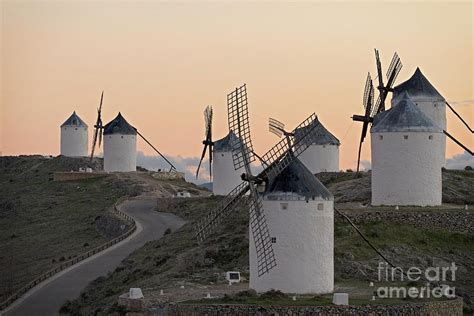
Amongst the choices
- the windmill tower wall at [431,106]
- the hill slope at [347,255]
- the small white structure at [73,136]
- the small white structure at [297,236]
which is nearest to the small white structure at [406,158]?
the hill slope at [347,255]

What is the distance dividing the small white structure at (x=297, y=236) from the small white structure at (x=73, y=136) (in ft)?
223

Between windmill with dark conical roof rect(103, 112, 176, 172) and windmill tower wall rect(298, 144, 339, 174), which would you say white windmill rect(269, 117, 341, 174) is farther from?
windmill with dark conical roof rect(103, 112, 176, 172)

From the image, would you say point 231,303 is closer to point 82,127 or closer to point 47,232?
point 47,232

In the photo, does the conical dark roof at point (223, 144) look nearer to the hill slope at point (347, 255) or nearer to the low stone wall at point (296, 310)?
the hill slope at point (347, 255)

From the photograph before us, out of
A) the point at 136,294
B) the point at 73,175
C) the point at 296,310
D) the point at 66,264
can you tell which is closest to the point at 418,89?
the point at 66,264

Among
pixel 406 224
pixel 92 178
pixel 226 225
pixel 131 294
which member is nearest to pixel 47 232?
pixel 92 178

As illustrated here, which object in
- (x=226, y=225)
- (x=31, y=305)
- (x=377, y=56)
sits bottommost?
(x=31, y=305)

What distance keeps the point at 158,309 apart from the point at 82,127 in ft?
230

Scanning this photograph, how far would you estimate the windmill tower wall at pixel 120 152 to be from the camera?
92.6 meters

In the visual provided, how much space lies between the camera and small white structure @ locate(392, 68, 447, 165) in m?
65.4

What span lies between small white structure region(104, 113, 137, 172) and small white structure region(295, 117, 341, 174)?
23671 millimetres

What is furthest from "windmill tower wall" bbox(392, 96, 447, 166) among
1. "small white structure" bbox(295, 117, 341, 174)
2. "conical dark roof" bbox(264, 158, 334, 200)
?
"conical dark roof" bbox(264, 158, 334, 200)

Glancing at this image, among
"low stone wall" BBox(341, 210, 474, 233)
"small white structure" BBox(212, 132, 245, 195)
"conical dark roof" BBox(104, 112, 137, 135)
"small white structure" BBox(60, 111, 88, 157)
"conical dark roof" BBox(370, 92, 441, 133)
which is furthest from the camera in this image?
"small white structure" BBox(60, 111, 88, 157)

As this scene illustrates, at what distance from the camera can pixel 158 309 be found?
38281mm
